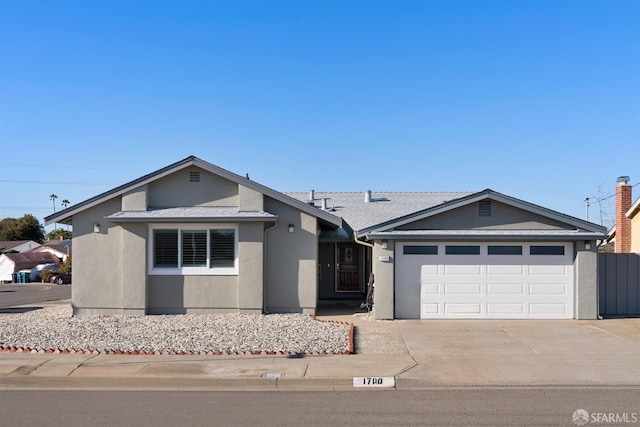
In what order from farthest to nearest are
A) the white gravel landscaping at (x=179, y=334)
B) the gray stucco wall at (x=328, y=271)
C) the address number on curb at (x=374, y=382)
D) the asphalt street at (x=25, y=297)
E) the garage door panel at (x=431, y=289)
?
1. the asphalt street at (x=25, y=297)
2. the gray stucco wall at (x=328, y=271)
3. the garage door panel at (x=431, y=289)
4. the white gravel landscaping at (x=179, y=334)
5. the address number on curb at (x=374, y=382)

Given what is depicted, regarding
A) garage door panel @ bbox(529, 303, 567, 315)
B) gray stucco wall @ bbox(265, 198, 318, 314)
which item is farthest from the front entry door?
garage door panel @ bbox(529, 303, 567, 315)

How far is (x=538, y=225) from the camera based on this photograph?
16.0 meters

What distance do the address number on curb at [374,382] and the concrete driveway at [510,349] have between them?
0.19m

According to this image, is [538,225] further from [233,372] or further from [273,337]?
[233,372]

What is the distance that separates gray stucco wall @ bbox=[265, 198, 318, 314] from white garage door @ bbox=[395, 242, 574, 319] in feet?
8.34

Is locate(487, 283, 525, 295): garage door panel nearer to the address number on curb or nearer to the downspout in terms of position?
the downspout

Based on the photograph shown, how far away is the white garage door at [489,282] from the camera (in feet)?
51.8

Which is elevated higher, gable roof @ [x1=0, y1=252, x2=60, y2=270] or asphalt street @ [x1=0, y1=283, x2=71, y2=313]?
gable roof @ [x1=0, y1=252, x2=60, y2=270]

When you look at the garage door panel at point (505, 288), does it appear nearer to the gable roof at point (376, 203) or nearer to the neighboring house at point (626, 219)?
the gable roof at point (376, 203)

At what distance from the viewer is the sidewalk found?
9.28 m

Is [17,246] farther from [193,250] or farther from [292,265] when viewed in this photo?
[292,265]

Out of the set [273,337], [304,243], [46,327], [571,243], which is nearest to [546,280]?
[571,243]

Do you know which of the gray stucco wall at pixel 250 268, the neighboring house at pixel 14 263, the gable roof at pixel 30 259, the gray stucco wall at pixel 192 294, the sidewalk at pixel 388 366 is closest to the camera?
the sidewalk at pixel 388 366

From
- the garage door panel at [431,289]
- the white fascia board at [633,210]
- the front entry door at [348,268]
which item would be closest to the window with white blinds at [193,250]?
the garage door panel at [431,289]
